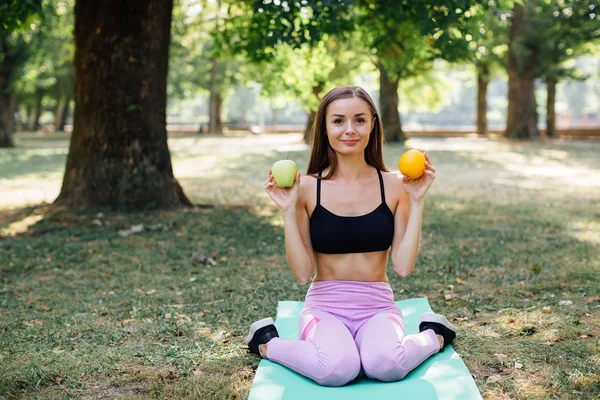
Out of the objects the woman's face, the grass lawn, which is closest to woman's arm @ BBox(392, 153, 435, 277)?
the woman's face

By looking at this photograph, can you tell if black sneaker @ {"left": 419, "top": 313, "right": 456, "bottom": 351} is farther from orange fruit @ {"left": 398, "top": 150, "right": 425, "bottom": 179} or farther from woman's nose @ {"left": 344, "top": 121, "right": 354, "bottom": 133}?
woman's nose @ {"left": 344, "top": 121, "right": 354, "bottom": 133}

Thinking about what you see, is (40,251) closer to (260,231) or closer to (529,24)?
(260,231)

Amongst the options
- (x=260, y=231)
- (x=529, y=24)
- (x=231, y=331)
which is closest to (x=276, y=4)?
(x=260, y=231)

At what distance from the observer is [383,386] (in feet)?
12.6

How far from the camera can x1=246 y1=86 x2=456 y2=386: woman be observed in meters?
4.09

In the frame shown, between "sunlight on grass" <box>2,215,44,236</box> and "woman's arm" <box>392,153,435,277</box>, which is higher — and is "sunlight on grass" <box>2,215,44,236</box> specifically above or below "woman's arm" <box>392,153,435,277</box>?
below

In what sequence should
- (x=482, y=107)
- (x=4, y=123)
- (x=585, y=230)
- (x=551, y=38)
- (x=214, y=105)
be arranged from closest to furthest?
(x=585, y=230) < (x=551, y=38) < (x=4, y=123) < (x=482, y=107) < (x=214, y=105)

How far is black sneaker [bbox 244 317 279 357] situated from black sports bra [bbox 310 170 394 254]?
0.70 meters

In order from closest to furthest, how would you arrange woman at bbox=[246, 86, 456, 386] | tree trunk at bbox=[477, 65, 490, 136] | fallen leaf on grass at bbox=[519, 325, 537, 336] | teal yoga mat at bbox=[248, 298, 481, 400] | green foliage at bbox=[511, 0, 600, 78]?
teal yoga mat at bbox=[248, 298, 481, 400] → woman at bbox=[246, 86, 456, 386] → fallen leaf on grass at bbox=[519, 325, 537, 336] → green foliage at bbox=[511, 0, 600, 78] → tree trunk at bbox=[477, 65, 490, 136]

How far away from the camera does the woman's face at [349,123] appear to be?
4191mm

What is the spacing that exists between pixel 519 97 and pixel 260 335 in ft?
89.0

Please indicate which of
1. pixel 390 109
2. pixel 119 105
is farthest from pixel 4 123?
pixel 119 105

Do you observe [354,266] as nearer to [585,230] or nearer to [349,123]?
[349,123]

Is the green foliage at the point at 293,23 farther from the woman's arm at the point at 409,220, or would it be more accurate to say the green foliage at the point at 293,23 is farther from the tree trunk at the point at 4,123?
the tree trunk at the point at 4,123
